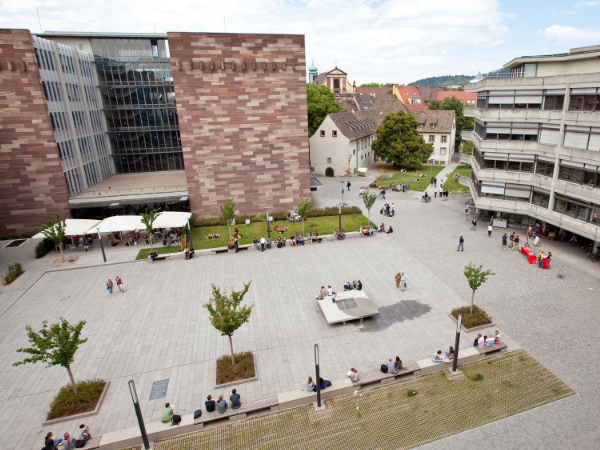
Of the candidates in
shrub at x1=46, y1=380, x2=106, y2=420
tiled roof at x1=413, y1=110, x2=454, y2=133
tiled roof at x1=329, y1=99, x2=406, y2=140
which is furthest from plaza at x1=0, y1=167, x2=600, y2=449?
tiled roof at x1=413, y1=110, x2=454, y2=133

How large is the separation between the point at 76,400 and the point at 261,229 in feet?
75.7

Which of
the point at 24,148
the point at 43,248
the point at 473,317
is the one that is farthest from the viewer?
the point at 24,148

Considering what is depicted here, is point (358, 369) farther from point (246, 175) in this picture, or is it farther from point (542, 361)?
point (246, 175)

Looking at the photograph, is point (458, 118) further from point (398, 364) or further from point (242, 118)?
point (398, 364)

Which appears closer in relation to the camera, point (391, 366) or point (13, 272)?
point (391, 366)

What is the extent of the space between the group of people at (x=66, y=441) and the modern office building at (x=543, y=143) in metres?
30.2

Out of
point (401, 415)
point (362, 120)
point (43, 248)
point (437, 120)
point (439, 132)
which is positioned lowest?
point (401, 415)

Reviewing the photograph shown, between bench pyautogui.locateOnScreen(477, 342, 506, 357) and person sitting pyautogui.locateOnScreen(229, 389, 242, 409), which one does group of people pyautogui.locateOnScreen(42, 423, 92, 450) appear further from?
bench pyautogui.locateOnScreen(477, 342, 506, 357)

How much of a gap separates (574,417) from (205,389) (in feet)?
47.3

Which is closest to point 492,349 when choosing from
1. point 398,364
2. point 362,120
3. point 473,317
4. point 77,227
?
point 473,317

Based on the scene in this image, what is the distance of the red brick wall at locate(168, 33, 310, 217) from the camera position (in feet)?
114

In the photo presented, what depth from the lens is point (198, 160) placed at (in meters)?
37.1

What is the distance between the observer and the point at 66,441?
13.6 m

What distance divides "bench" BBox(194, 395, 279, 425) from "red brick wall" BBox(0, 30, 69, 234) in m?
29.7
